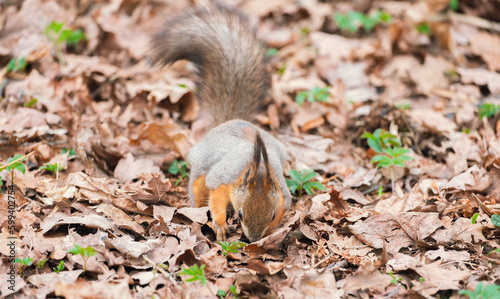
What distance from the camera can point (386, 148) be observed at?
446cm

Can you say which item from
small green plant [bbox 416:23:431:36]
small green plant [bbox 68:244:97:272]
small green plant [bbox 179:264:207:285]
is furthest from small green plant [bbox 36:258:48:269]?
small green plant [bbox 416:23:431:36]

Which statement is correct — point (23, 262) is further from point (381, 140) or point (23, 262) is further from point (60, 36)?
point (60, 36)

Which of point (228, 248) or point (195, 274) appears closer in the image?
point (195, 274)

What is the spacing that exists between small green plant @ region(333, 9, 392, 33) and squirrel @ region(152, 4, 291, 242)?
2.63 meters

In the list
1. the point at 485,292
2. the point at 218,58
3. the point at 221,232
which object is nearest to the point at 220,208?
the point at 221,232

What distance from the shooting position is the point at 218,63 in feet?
15.2

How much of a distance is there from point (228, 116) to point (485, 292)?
2775 mm

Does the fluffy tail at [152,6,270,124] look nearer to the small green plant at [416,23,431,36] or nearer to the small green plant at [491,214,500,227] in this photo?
the small green plant at [491,214,500,227]

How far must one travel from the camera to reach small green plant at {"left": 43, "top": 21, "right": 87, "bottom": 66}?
227 inches

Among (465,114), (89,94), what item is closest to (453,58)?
(465,114)

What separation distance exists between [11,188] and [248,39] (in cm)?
266

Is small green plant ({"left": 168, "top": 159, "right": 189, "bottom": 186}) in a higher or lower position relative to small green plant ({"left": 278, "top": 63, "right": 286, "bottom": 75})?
lower

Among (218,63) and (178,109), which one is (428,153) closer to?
(218,63)

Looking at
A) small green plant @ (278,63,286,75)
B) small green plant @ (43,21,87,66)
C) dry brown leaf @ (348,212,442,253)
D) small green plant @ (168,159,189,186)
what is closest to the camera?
dry brown leaf @ (348,212,442,253)
